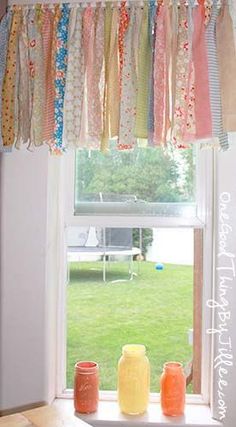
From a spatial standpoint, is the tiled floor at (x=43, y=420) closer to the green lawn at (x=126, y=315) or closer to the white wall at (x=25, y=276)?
the white wall at (x=25, y=276)

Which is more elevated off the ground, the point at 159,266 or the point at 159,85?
the point at 159,85

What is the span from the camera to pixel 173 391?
1.88 meters

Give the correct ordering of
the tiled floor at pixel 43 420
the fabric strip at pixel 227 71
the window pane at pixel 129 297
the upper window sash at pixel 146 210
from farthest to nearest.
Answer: the window pane at pixel 129 297 → the upper window sash at pixel 146 210 → the fabric strip at pixel 227 71 → the tiled floor at pixel 43 420

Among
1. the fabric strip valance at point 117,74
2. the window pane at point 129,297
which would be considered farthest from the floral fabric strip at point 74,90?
the window pane at point 129,297

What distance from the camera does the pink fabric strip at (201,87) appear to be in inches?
67.1

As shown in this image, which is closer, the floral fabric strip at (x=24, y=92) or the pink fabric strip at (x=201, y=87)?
the pink fabric strip at (x=201, y=87)

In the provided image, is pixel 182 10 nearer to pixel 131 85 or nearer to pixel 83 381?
pixel 131 85

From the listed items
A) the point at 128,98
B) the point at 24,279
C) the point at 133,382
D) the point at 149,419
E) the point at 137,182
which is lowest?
the point at 149,419

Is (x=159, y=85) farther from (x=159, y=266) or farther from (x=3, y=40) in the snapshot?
(x=159, y=266)

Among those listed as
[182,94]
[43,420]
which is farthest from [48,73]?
[43,420]

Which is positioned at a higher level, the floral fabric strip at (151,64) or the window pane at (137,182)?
the floral fabric strip at (151,64)

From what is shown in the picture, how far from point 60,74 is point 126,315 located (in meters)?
1.12

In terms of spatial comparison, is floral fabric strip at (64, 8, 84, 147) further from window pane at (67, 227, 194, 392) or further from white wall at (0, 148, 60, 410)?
window pane at (67, 227, 194, 392)

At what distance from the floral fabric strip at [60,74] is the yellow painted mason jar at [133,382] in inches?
35.0
